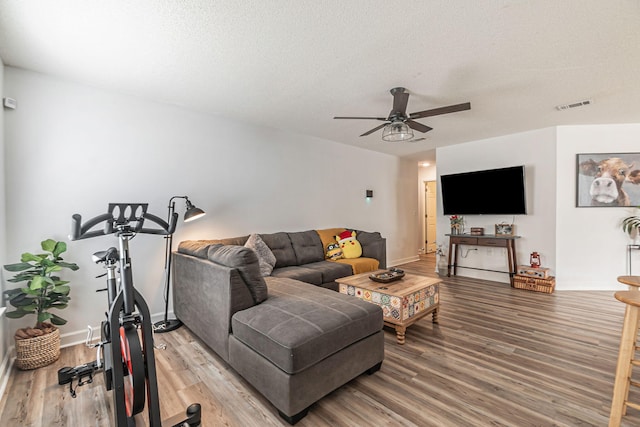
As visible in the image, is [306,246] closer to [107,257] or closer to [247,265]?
[247,265]

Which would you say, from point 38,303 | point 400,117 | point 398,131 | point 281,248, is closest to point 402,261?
point 281,248

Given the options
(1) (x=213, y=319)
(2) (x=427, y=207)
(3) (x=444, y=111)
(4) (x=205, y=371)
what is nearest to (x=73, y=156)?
(1) (x=213, y=319)

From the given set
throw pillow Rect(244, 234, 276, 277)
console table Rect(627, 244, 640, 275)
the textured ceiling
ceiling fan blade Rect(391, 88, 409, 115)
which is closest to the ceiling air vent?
the textured ceiling

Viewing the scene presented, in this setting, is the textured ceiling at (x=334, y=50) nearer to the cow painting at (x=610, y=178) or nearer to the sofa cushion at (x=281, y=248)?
the cow painting at (x=610, y=178)

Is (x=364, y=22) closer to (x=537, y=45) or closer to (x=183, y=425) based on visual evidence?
(x=537, y=45)

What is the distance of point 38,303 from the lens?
218 centimetres

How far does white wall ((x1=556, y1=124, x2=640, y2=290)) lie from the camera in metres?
4.20

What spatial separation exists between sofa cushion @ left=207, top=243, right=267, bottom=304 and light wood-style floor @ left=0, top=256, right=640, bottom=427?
63 centimetres

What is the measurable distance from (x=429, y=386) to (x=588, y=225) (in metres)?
4.24

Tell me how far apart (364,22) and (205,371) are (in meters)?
2.75

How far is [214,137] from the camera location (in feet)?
11.7

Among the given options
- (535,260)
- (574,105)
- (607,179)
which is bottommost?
(535,260)

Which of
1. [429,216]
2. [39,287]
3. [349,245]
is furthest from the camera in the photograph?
[429,216]

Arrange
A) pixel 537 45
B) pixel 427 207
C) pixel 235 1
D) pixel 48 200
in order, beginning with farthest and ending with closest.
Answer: pixel 427 207 → pixel 48 200 → pixel 537 45 → pixel 235 1
